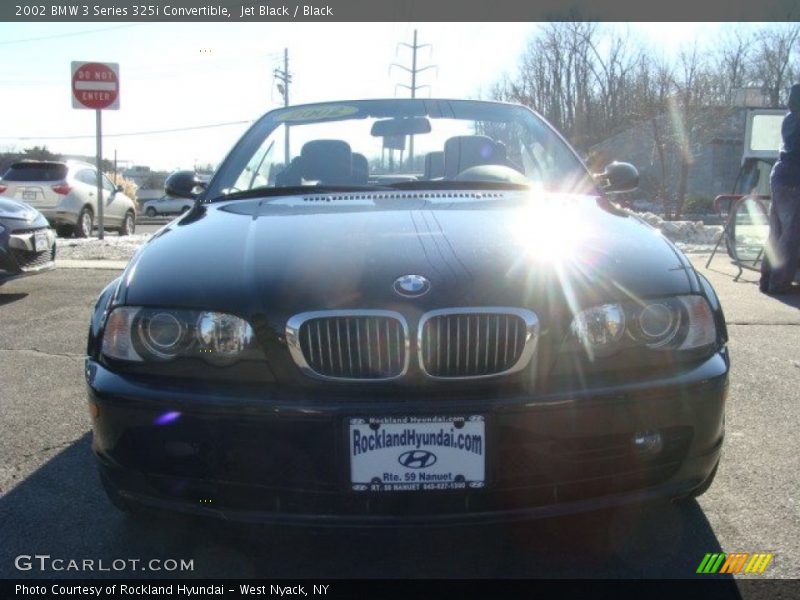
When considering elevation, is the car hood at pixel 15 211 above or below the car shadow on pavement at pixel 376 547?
→ above

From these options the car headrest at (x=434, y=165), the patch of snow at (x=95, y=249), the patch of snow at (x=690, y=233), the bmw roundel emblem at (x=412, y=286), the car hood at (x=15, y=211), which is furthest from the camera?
the patch of snow at (x=690, y=233)

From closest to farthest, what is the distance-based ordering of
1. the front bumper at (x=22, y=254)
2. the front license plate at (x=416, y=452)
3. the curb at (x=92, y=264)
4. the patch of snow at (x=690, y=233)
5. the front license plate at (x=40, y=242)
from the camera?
the front license plate at (x=416, y=452), the front bumper at (x=22, y=254), the front license plate at (x=40, y=242), the curb at (x=92, y=264), the patch of snow at (x=690, y=233)

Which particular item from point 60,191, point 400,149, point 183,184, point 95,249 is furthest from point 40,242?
point 60,191

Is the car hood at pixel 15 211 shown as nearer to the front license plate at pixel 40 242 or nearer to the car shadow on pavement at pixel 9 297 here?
the front license plate at pixel 40 242

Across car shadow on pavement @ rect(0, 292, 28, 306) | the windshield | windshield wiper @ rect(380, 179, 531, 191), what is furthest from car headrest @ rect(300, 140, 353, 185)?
car shadow on pavement @ rect(0, 292, 28, 306)

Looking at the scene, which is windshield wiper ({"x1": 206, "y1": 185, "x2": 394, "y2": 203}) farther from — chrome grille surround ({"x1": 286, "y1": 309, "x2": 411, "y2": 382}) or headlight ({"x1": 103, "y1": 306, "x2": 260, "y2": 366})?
chrome grille surround ({"x1": 286, "y1": 309, "x2": 411, "y2": 382})

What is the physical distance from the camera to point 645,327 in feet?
7.02

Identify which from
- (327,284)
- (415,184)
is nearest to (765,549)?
(327,284)

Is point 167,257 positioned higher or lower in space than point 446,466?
higher

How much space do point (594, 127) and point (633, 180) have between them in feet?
151

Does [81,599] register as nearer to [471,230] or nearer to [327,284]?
[327,284]

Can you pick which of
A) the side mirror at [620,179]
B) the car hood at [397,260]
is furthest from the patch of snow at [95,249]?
the car hood at [397,260]

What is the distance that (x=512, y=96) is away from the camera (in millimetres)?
48375

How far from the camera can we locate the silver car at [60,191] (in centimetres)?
1314
